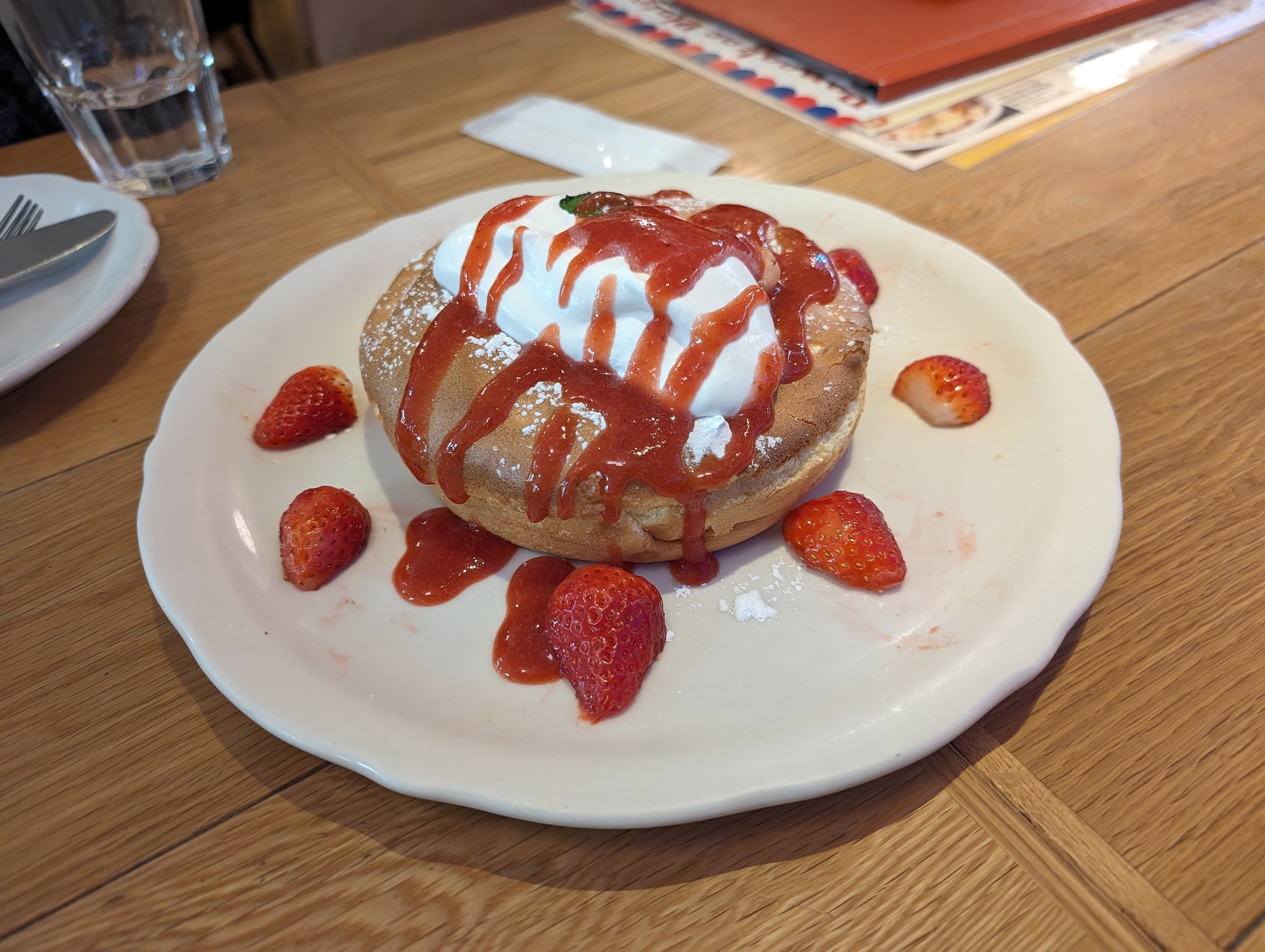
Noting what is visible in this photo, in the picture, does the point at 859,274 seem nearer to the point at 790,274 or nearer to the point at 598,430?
the point at 790,274

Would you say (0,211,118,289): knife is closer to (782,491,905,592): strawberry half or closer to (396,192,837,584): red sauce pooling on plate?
(396,192,837,584): red sauce pooling on plate

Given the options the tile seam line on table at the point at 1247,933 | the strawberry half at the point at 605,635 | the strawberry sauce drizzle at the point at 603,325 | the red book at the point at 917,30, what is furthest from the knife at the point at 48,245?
the tile seam line on table at the point at 1247,933

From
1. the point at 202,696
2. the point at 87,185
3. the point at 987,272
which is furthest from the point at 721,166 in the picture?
the point at 202,696

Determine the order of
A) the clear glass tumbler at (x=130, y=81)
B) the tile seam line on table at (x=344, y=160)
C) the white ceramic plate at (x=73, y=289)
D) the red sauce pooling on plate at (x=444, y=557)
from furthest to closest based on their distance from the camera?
the tile seam line on table at (x=344, y=160) < the clear glass tumbler at (x=130, y=81) < the white ceramic plate at (x=73, y=289) < the red sauce pooling on plate at (x=444, y=557)

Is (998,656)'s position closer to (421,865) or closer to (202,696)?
(421,865)

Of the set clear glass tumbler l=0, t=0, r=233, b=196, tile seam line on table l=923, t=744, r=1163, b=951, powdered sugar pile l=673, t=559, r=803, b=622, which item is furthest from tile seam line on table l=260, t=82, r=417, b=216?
tile seam line on table l=923, t=744, r=1163, b=951

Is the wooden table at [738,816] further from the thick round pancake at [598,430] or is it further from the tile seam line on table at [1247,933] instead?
the thick round pancake at [598,430]

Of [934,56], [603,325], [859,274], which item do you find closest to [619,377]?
[603,325]
